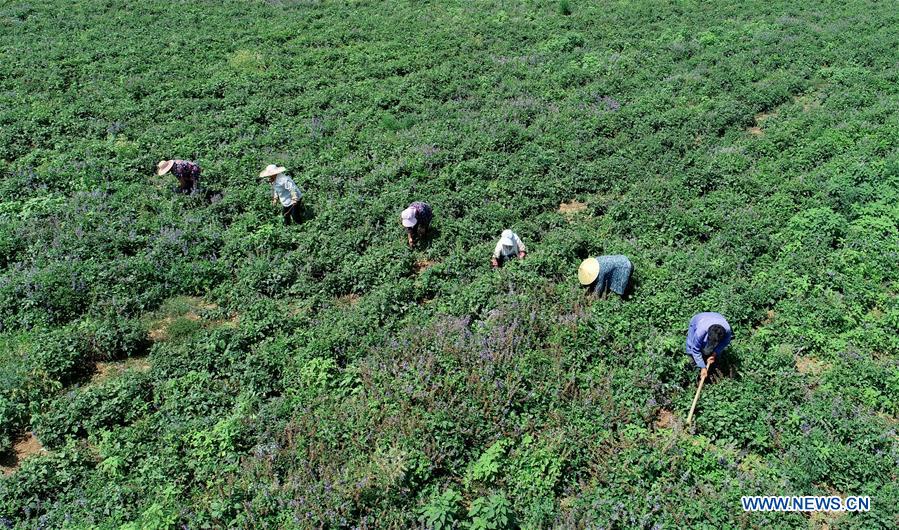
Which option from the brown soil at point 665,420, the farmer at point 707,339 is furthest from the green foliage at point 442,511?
the farmer at point 707,339

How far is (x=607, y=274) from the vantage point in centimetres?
1026

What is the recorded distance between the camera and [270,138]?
15875 mm

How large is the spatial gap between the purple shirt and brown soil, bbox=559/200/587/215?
489 cm

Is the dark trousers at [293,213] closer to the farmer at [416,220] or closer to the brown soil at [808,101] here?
the farmer at [416,220]

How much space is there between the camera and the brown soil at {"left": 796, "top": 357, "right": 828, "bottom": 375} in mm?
9180

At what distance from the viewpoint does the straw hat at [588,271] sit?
1018cm

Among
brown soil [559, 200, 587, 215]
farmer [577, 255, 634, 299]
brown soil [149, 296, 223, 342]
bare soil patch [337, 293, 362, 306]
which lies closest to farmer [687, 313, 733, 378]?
farmer [577, 255, 634, 299]

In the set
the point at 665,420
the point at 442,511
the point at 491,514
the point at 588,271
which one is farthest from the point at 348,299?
the point at 665,420

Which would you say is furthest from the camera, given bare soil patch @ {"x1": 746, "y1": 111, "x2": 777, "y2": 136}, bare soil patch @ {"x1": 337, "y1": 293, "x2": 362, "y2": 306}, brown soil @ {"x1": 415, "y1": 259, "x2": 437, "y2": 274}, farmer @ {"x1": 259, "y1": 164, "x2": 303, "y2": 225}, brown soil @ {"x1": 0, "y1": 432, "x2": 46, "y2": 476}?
bare soil patch @ {"x1": 746, "y1": 111, "x2": 777, "y2": 136}

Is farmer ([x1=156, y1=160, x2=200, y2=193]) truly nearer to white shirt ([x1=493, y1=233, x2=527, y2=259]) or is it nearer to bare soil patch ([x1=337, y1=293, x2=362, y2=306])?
bare soil patch ([x1=337, y1=293, x2=362, y2=306])

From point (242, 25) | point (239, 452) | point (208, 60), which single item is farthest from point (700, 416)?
point (242, 25)

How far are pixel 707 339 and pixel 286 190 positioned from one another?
821 centimetres

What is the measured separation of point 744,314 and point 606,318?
224 centimetres

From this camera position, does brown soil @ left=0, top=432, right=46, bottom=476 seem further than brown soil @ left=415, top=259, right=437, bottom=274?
No
